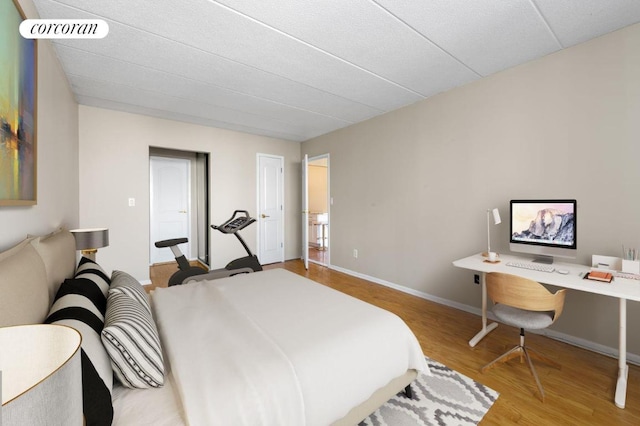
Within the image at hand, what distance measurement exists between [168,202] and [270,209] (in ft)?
6.93

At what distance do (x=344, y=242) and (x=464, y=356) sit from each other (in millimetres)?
2660

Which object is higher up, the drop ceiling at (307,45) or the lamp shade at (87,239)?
the drop ceiling at (307,45)

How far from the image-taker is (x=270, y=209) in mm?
5277

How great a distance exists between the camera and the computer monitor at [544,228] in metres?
2.10

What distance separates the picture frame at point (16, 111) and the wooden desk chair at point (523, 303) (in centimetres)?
275

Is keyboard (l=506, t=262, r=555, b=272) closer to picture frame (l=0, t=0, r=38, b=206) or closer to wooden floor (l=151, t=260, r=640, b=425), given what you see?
wooden floor (l=151, t=260, r=640, b=425)

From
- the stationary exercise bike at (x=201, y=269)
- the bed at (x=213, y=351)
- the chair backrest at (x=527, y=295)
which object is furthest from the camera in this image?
the stationary exercise bike at (x=201, y=269)

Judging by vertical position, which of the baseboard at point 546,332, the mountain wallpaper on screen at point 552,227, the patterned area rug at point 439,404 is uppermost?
the mountain wallpaper on screen at point 552,227

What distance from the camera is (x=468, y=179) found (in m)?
2.96

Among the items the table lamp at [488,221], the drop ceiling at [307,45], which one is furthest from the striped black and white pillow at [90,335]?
the table lamp at [488,221]

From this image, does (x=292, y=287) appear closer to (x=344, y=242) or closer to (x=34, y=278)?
(x=34, y=278)

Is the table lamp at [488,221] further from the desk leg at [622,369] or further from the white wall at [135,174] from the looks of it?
the white wall at [135,174]

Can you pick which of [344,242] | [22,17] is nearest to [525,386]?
[344,242]

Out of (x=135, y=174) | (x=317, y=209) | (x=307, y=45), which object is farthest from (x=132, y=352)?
(x=317, y=209)
